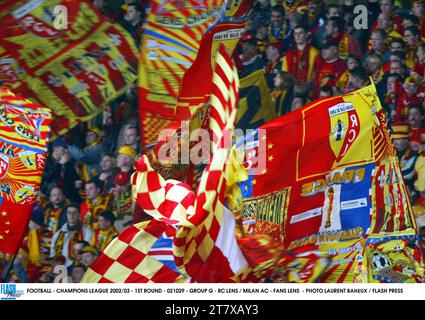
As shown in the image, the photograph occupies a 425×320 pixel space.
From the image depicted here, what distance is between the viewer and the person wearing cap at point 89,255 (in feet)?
28.6

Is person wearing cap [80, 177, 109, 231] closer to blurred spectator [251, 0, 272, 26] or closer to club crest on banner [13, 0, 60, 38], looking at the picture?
club crest on banner [13, 0, 60, 38]

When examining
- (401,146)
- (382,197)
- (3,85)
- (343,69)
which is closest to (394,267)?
(382,197)

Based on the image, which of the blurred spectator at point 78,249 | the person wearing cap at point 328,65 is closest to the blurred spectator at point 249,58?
the person wearing cap at point 328,65

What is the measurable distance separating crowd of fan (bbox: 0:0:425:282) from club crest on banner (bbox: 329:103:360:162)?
1076 millimetres

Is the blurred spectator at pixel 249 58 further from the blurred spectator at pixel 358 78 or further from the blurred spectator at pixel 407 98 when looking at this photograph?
the blurred spectator at pixel 407 98

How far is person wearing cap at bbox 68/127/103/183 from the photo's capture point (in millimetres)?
9117

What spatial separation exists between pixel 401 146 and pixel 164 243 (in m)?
2.34

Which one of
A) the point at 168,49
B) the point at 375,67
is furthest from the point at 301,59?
the point at 168,49

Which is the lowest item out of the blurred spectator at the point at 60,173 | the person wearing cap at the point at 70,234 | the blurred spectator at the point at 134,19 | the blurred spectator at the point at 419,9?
the person wearing cap at the point at 70,234

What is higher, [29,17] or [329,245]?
[29,17]

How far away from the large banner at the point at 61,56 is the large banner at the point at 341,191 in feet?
4.90

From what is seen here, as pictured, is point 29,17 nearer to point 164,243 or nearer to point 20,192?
point 20,192

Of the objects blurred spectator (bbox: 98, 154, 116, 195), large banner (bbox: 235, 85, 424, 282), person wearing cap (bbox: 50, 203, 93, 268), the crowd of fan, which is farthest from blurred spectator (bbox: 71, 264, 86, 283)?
large banner (bbox: 235, 85, 424, 282)

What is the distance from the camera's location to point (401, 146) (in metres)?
9.07
